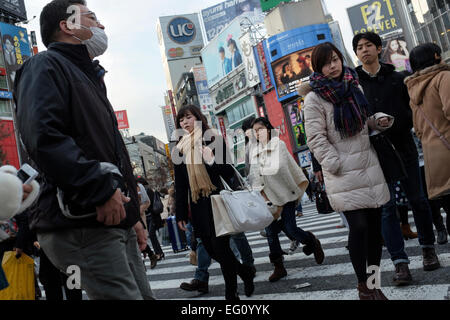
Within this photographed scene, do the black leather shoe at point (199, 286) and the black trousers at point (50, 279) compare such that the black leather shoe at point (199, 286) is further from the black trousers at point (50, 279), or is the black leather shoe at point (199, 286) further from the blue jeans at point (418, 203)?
the blue jeans at point (418, 203)

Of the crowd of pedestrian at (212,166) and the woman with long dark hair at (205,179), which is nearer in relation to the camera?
the crowd of pedestrian at (212,166)

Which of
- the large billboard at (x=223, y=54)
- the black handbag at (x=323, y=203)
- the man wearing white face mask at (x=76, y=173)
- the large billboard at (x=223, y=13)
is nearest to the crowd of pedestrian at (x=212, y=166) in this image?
the man wearing white face mask at (x=76, y=173)

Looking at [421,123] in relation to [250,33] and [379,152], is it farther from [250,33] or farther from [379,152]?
[250,33]

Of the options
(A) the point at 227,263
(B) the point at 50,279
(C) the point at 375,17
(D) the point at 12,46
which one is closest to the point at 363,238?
(A) the point at 227,263

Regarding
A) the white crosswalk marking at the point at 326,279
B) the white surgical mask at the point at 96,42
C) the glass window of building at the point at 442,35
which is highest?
the glass window of building at the point at 442,35

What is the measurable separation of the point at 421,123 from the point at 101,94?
2420 millimetres

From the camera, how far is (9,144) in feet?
151

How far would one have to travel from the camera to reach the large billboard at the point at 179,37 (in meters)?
91.4

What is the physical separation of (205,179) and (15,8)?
6089 centimetres

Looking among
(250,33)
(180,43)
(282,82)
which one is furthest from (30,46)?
(180,43)

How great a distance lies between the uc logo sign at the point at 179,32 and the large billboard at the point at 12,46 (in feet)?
146

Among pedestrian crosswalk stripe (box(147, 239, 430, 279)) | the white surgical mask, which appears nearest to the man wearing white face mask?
the white surgical mask

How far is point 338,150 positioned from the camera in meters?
3.04
